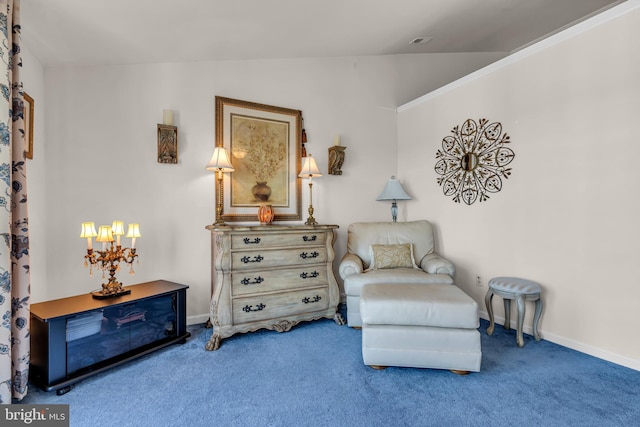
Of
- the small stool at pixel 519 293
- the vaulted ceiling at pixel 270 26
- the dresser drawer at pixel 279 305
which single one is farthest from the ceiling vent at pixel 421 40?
the dresser drawer at pixel 279 305

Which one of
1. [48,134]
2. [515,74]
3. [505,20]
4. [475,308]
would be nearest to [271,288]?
[475,308]

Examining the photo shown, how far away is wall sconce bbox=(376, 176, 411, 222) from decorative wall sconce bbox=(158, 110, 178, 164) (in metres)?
2.36

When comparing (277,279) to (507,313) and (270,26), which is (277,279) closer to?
(507,313)

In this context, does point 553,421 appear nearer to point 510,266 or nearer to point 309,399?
point 309,399

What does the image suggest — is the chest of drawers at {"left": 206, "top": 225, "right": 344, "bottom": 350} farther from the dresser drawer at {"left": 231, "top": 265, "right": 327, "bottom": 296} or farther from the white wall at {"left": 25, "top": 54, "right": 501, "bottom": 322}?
the white wall at {"left": 25, "top": 54, "right": 501, "bottom": 322}

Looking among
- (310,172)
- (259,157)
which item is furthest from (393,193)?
(259,157)

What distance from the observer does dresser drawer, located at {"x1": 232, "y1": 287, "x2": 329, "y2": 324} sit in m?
2.55

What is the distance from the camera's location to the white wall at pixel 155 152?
2484mm

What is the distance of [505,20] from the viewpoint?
3273 mm

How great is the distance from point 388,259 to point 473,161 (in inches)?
54.1

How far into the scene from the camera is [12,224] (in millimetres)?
1703

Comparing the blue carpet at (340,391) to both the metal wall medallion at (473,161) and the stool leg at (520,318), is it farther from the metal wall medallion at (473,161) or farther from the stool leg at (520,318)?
the metal wall medallion at (473,161)

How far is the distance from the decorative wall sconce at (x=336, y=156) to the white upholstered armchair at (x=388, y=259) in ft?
2.32

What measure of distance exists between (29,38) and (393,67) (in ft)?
11.8
